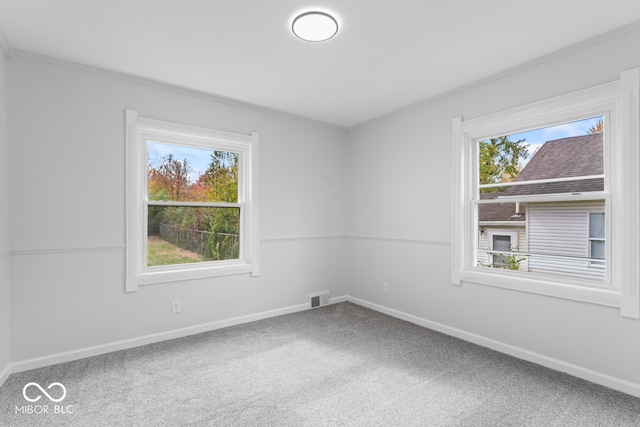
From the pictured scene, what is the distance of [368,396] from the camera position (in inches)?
84.7

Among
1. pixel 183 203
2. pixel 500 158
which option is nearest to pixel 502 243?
pixel 500 158

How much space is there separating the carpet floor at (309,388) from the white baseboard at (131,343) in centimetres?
7

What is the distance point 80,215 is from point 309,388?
90.6 inches

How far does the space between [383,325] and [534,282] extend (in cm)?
152

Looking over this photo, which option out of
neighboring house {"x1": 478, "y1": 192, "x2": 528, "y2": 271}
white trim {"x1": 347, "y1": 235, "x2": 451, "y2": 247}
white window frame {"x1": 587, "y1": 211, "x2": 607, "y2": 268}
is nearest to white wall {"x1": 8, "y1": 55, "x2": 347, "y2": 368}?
white trim {"x1": 347, "y1": 235, "x2": 451, "y2": 247}

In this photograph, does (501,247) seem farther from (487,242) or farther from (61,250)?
(61,250)

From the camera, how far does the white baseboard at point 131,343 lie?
2506mm

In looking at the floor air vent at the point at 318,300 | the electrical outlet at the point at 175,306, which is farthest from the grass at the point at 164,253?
the floor air vent at the point at 318,300

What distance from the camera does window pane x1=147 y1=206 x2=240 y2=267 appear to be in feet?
10.4

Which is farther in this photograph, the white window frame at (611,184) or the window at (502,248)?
the window at (502,248)

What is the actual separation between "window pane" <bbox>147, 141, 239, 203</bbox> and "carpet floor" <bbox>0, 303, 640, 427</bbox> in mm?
1435

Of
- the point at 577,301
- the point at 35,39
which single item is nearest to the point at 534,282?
the point at 577,301

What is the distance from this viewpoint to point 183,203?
3.30m

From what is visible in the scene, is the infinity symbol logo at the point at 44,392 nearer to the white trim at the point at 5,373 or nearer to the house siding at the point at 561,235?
the white trim at the point at 5,373
